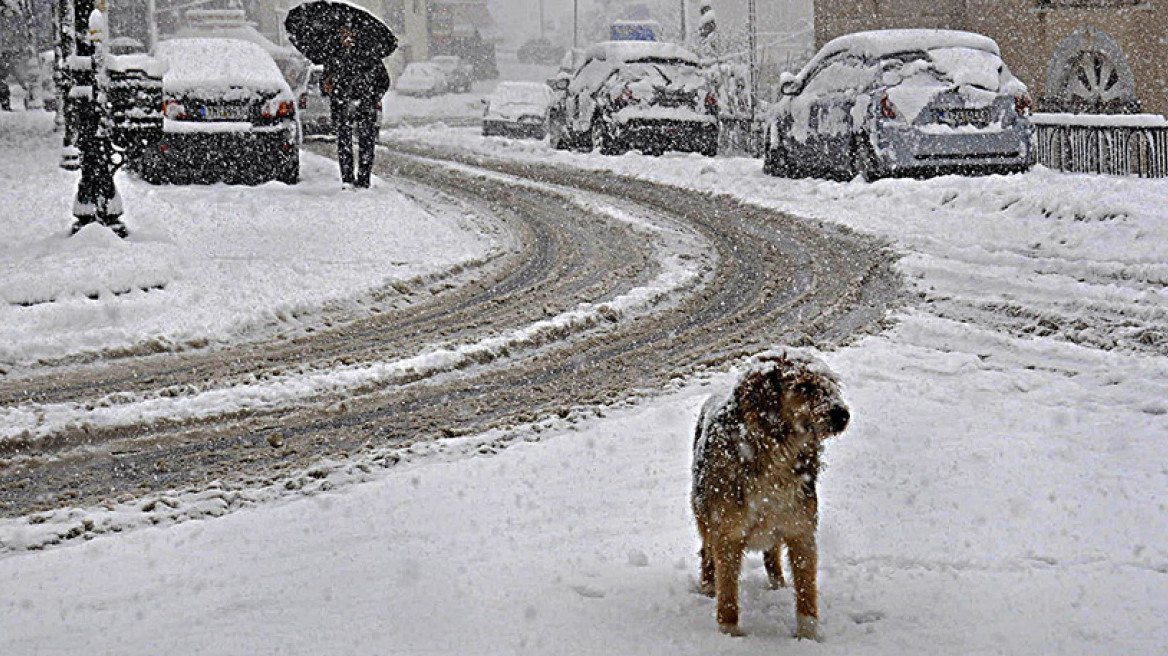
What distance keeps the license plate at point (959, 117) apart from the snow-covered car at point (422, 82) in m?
49.0

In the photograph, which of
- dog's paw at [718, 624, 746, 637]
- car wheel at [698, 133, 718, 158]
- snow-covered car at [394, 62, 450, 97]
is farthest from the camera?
snow-covered car at [394, 62, 450, 97]

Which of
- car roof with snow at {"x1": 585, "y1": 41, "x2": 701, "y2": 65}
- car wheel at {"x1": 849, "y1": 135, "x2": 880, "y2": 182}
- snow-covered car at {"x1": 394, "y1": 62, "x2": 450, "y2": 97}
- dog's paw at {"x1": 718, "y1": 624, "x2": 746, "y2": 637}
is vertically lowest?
dog's paw at {"x1": 718, "y1": 624, "x2": 746, "y2": 637}

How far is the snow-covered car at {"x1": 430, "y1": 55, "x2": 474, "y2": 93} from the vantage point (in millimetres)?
66688

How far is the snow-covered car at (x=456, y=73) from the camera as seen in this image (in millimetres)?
66688

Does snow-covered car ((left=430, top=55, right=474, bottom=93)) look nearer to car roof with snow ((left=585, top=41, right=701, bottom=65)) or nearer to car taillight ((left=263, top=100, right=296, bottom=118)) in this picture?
car roof with snow ((left=585, top=41, right=701, bottom=65))

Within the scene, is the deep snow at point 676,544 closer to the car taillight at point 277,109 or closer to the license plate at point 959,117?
the license plate at point 959,117

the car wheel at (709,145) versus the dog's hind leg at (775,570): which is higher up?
the car wheel at (709,145)

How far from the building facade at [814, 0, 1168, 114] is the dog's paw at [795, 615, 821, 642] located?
69.9 ft

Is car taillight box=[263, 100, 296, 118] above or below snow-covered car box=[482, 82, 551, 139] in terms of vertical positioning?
below

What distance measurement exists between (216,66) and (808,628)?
530 inches

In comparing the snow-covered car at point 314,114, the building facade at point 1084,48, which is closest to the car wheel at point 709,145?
the building facade at point 1084,48

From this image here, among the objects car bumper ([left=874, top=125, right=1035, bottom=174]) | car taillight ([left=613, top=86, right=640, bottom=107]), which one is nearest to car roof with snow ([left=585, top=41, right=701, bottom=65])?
car taillight ([left=613, top=86, right=640, bottom=107])

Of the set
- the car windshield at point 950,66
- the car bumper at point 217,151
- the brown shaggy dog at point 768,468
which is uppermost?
the car windshield at point 950,66

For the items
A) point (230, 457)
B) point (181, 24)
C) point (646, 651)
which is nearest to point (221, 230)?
point (230, 457)
